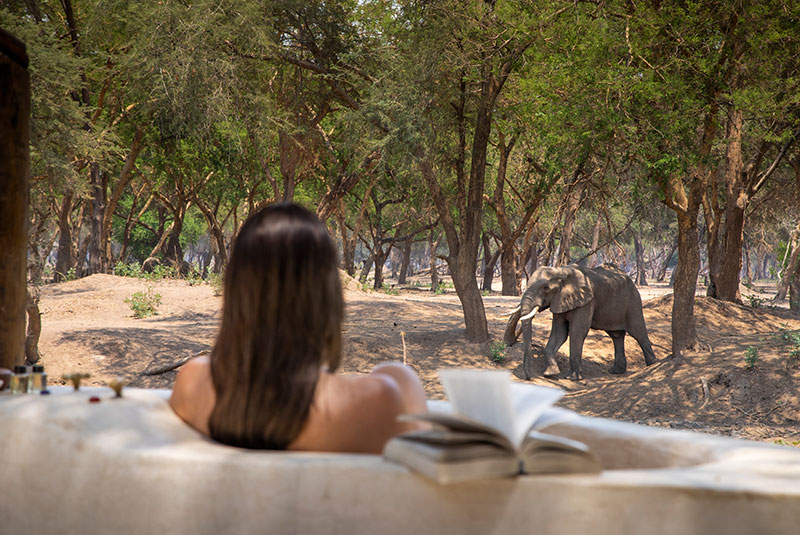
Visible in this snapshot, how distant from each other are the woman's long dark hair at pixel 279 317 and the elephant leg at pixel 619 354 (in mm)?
10854

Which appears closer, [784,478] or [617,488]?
[617,488]

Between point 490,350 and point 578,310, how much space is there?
5.04 ft

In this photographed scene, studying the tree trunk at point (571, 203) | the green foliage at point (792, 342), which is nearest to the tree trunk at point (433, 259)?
the tree trunk at point (571, 203)

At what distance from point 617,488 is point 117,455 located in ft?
4.65

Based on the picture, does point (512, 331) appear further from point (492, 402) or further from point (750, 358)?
point (492, 402)

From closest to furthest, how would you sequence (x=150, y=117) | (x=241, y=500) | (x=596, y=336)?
(x=241, y=500) < (x=596, y=336) < (x=150, y=117)

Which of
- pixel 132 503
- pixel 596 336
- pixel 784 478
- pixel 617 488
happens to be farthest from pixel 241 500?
pixel 596 336

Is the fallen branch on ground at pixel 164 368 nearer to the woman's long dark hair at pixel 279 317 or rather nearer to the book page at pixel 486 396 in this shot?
the woman's long dark hair at pixel 279 317

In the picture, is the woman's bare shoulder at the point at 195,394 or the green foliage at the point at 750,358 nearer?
the woman's bare shoulder at the point at 195,394

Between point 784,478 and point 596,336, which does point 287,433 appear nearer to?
point 784,478

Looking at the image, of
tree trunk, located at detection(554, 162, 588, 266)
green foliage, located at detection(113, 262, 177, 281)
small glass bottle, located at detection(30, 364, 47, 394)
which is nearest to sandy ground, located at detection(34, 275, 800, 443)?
tree trunk, located at detection(554, 162, 588, 266)

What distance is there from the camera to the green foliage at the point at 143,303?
15.7 m

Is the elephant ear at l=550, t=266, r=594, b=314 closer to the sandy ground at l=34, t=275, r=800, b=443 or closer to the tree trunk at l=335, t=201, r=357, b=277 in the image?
the sandy ground at l=34, t=275, r=800, b=443

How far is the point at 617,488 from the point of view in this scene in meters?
1.96
